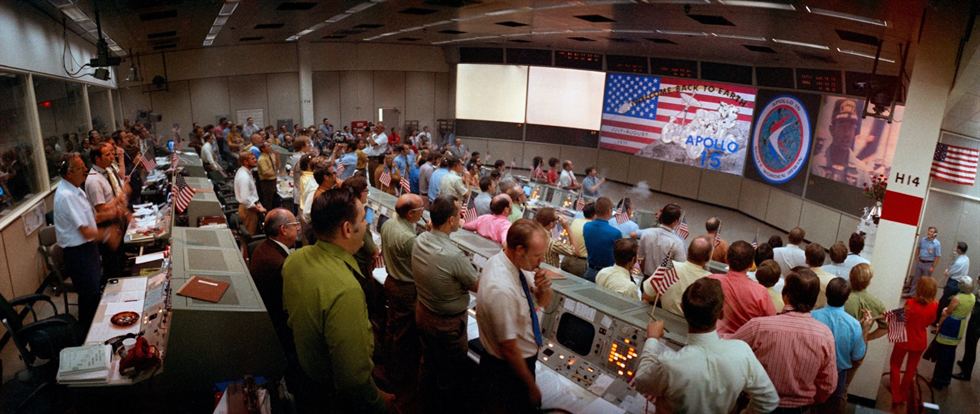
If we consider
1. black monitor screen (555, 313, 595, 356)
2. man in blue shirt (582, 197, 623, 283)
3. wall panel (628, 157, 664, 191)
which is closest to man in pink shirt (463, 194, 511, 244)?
man in blue shirt (582, 197, 623, 283)

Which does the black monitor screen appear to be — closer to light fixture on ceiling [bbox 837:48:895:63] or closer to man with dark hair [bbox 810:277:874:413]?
man with dark hair [bbox 810:277:874:413]

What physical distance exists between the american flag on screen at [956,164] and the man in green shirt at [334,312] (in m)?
9.44

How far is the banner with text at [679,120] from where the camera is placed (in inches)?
524

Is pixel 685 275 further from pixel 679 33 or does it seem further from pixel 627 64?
pixel 627 64

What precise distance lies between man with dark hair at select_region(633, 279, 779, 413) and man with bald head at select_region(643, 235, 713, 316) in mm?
856

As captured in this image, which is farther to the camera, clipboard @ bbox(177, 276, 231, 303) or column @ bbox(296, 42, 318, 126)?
column @ bbox(296, 42, 318, 126)

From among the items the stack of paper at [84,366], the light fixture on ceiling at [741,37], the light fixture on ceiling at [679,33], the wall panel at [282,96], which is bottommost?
the stack of paper at [84,366]

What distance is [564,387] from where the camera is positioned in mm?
3002

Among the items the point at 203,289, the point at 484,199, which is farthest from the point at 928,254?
the point at 203,289

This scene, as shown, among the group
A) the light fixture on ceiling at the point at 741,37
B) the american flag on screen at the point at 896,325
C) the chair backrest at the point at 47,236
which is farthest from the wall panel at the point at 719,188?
the chair backrest at the point at 47,236

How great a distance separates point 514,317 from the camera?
2525 mm

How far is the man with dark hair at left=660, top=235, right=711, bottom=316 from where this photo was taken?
319cm

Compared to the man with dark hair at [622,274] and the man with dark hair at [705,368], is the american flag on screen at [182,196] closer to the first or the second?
the man with dark hair at [622,274]

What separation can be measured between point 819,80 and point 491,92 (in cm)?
1016
